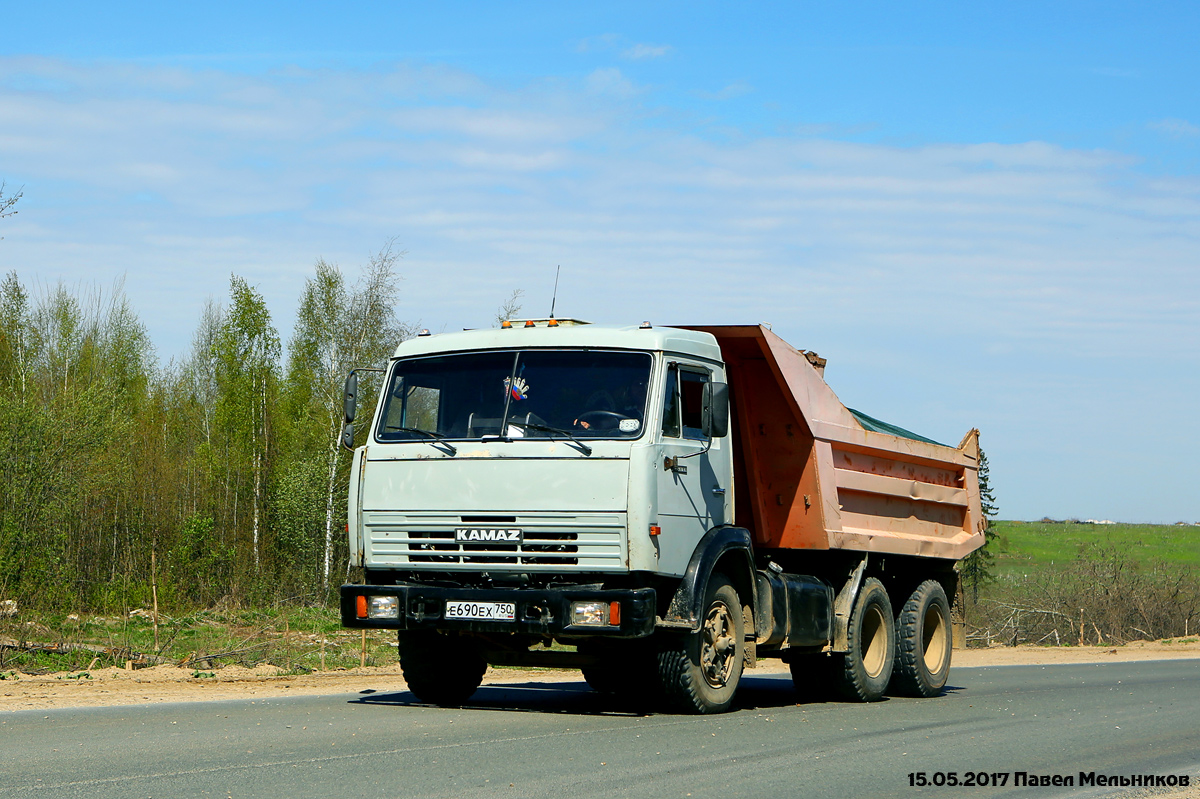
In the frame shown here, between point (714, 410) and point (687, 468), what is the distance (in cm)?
55

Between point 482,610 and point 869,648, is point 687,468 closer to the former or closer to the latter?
point 482,610

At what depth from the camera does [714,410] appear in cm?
994

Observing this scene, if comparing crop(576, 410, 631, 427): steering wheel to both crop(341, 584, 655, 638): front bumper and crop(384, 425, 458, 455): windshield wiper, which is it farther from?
crop(341, 584, 655, 638): front bumper

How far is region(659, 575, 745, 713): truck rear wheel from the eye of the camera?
9688mm

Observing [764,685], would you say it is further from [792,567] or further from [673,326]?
[673,326]

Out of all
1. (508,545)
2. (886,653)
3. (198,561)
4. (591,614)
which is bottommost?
(198,561)

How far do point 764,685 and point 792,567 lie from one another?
152 inches

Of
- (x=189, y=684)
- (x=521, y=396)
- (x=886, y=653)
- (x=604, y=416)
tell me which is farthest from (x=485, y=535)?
(x=189, y=684)

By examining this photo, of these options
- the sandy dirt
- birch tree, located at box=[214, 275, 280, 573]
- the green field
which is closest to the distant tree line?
birch tree, located at box=[214, 275, 280, 573]

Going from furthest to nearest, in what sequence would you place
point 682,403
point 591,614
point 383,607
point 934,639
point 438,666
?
1. point 934,639
2. point 438,666
3. point 682,403
4. point 383,607
5. point 591,614

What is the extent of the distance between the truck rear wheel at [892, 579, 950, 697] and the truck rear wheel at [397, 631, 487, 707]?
509cm

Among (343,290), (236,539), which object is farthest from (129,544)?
(343,290)

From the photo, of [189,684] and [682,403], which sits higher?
[682,403]

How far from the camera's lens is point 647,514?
9.05 m
